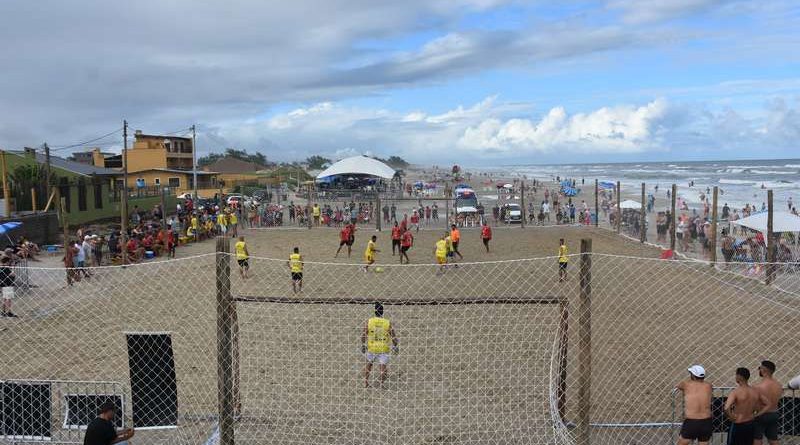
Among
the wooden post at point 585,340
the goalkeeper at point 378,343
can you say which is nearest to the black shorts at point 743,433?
the wooden post at point 585,340

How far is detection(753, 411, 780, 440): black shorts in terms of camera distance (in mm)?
5711

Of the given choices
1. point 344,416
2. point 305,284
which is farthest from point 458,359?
point 305,284

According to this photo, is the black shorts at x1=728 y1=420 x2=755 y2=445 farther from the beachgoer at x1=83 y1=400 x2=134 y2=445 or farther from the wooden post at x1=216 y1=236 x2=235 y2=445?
the beachgoer at x1=83 y1=400 x2=134 y2=445

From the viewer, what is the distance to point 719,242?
72.3 ft

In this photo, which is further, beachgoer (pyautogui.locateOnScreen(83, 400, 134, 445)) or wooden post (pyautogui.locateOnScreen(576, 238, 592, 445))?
wooden post (pyautogui.locateOnScreen(576, 238, 592, 445))

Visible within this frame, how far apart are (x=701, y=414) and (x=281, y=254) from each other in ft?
54.4

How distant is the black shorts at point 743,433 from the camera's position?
5691 mm

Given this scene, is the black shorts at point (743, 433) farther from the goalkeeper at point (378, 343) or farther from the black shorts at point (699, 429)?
the goalkeeper at point (378, 343)

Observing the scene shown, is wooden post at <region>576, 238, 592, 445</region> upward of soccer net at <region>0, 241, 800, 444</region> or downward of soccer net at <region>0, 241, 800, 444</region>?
upward

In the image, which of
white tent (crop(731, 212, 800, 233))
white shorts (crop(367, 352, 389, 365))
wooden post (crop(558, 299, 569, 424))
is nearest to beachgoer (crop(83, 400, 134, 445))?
white shorts (crop(367, 352, 389, 365))

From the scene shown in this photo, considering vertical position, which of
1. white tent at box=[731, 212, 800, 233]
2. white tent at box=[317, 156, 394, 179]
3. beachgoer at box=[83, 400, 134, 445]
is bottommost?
beachgoer at box=[83, 400, 134, 445]

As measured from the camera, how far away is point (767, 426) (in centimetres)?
575

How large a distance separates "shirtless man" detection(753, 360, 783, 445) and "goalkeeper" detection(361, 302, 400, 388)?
13.2ft

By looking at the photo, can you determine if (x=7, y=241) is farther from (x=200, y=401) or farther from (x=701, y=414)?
(x=701, y=414)
